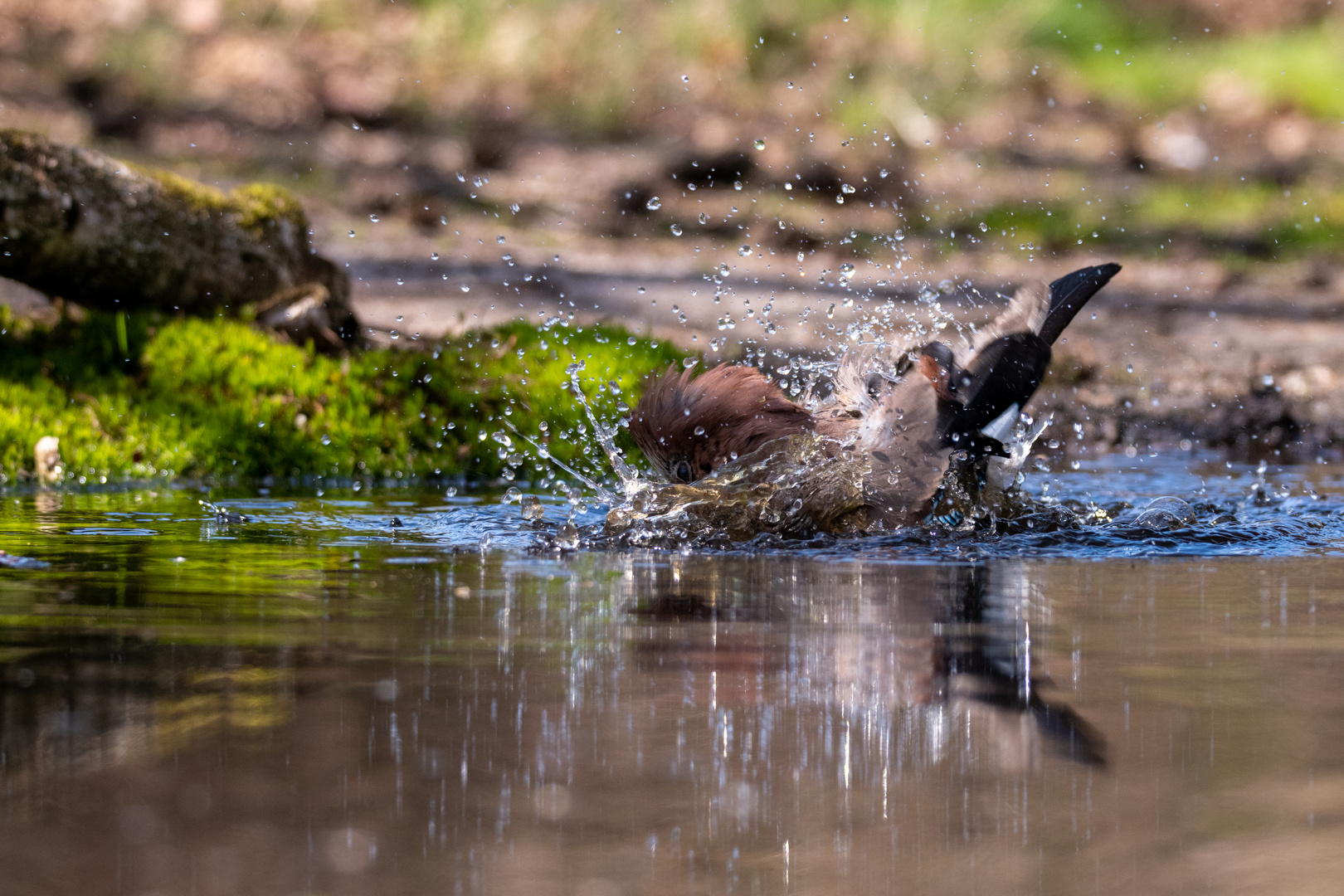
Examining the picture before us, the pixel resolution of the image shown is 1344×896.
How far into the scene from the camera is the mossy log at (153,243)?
21.1 ft

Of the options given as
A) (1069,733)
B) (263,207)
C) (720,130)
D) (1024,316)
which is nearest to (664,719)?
(1069,733)

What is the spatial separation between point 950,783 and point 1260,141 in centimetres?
1459

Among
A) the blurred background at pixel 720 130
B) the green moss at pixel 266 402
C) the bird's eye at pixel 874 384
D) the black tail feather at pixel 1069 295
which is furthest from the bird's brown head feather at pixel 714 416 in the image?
the blurred background at pixel 720 130

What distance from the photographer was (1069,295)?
5230 mm

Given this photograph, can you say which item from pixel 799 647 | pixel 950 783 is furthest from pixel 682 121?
pixel 950 783

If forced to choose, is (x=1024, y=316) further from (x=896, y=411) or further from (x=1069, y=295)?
(x=896, y=411)

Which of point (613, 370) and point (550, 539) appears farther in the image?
point (613, 370)

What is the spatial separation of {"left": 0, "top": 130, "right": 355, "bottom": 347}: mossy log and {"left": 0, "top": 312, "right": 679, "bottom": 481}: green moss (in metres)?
0.18

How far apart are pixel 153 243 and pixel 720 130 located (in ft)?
26.0

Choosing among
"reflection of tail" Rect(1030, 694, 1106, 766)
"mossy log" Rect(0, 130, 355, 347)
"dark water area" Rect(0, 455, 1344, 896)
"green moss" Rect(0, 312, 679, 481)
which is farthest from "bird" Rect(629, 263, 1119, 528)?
"mossy log" Rect(0, 130, 355, 347)

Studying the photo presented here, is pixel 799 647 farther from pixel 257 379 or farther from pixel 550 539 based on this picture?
pixel 257 379

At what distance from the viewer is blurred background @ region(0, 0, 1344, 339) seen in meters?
11.9

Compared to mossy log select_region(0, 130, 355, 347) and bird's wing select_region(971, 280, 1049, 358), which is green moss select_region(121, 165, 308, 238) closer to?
mossy log select_region(0, 130, 355, 347)

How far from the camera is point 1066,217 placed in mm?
12844
